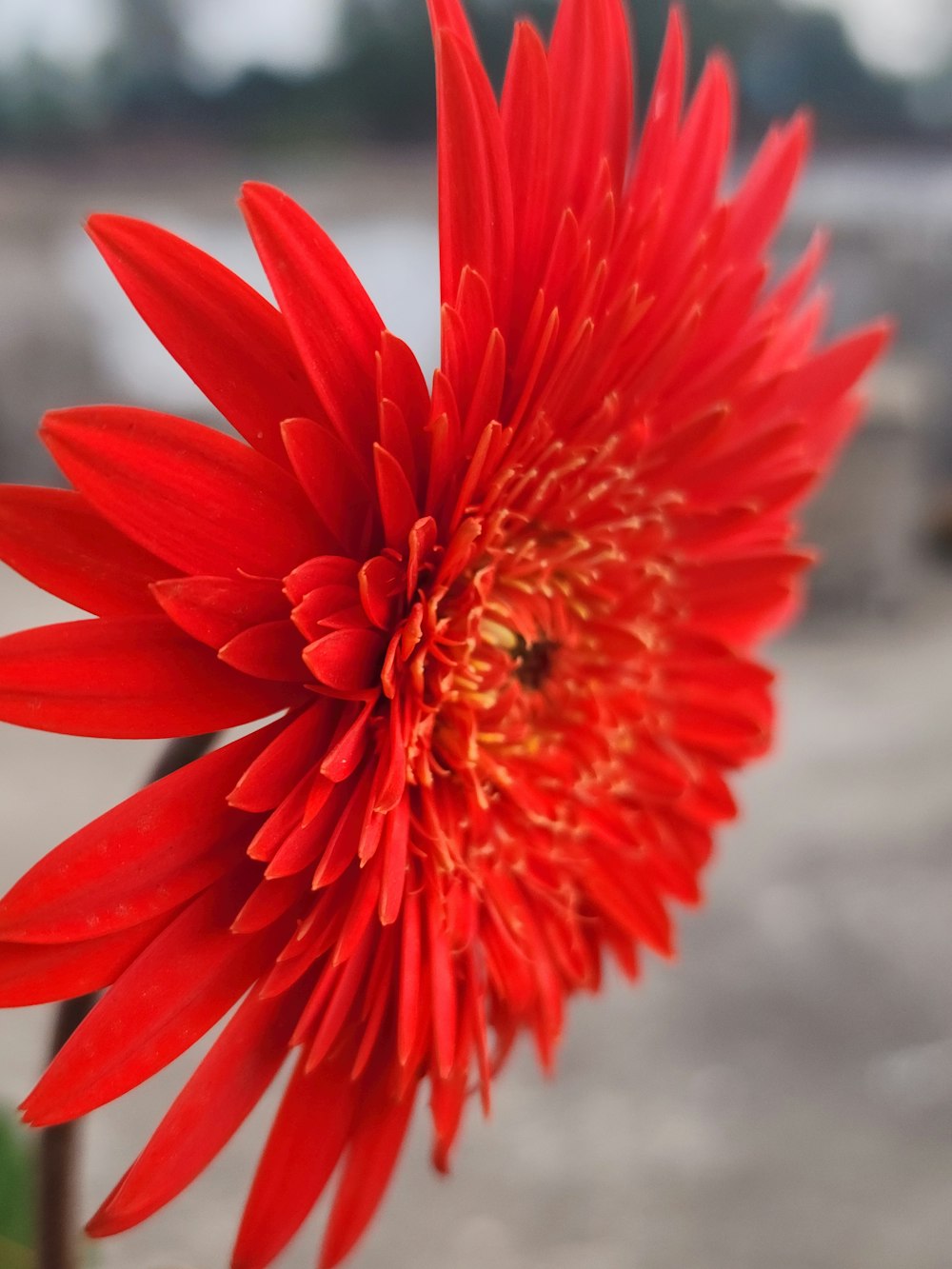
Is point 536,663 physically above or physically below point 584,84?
below

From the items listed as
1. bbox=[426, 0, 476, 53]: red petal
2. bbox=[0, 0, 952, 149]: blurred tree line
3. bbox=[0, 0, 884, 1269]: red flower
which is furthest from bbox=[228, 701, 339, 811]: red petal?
bbox=[0, 0, 952, 149]: blurred tree line

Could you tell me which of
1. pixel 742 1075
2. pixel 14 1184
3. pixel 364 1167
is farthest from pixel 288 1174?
pixel 742 1075

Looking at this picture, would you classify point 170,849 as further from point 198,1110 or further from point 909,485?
point 909,485

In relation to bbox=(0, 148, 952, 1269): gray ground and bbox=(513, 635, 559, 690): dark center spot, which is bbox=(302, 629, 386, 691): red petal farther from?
bbox=(0, 148, 952, 1269): gray ground

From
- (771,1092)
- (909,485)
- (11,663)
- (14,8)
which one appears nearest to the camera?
(11,663)

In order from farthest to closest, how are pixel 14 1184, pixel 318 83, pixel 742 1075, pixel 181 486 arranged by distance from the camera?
pixel 318 83 → pixel 742 1075 → pixel 14 1184 → pixel 181 486

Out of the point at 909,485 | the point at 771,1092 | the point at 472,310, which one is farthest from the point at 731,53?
the point at 472,310

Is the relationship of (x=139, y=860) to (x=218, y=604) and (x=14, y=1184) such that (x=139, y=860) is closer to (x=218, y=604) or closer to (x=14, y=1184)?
(x=218, y=604)
